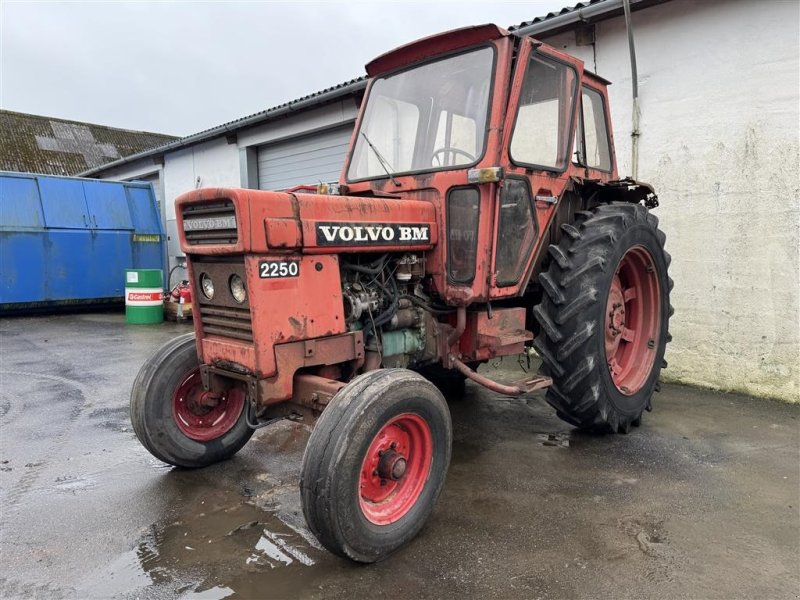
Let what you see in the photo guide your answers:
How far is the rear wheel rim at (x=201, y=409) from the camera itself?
3.45 metres

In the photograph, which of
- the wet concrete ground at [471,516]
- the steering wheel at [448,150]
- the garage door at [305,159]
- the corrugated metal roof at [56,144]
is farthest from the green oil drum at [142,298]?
the corrugated metal roof at [56,144]

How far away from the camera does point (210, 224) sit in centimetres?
281

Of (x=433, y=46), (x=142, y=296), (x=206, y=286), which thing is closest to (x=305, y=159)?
(x=142, y=296)

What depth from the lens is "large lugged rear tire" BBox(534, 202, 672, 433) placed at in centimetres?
347

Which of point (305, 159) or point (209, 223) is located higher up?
point (305, 159)

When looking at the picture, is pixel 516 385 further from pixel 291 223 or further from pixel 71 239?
pixel 71 239

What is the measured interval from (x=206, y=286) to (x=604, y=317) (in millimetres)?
2396

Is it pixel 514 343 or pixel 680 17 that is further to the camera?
pixel 680 17

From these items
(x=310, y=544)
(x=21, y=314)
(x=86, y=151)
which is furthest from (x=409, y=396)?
(x=86, y=151)

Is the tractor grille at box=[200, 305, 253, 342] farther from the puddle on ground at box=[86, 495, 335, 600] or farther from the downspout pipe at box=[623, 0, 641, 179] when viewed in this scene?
the downspout pipe at box=[623, 0, 641, 179]

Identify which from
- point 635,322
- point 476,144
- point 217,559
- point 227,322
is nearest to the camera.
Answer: point 217,559

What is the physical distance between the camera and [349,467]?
7.71 ft

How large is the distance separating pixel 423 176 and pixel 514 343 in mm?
1233

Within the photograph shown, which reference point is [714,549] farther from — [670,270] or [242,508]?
[670,270]
